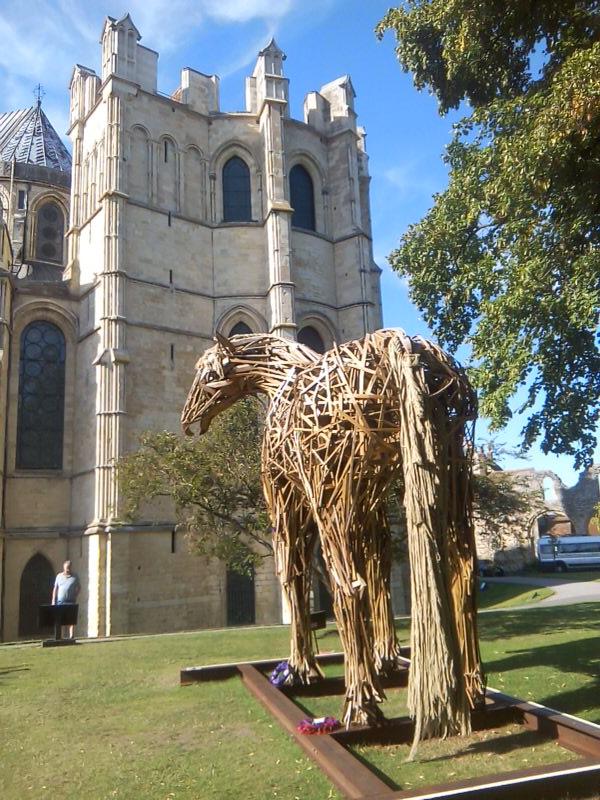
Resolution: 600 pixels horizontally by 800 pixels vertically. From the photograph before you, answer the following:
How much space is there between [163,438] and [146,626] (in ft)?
28.1

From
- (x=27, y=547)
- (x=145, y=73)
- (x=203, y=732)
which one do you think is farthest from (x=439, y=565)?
(x=145, y=73)

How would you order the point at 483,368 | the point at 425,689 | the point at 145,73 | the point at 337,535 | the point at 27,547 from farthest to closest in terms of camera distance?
the point at 145,73
the point at 27,547
the point at 483,368
the point at 337,535
the point at 425,689

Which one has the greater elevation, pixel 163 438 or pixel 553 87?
pixel 553 87

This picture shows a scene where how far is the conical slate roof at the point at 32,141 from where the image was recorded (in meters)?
38.8

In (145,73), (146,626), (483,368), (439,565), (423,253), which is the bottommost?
(146,626)

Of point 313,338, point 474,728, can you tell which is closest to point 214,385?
point 474,728

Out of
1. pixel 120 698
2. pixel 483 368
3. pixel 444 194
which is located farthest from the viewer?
pixel 444 194

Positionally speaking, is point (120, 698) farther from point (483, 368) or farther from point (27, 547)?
point (27, 547)

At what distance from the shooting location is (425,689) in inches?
181

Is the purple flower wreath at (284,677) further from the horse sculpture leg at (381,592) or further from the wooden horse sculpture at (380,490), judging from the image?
the horse sculpture leg at (381,592)

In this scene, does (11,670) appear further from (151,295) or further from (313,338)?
(313,338)

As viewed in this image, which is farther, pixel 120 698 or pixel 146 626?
pixel 146 626

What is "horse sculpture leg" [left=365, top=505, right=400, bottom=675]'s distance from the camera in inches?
290

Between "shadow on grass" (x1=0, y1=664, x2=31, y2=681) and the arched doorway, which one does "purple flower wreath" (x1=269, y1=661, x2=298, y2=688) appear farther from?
the arched doorway
